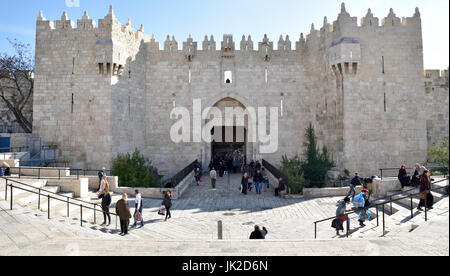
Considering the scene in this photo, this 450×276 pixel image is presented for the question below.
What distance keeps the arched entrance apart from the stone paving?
327 inches

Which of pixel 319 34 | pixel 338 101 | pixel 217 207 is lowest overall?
pixel 217 207

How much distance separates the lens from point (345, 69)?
1669 centimetres

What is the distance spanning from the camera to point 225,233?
8.53m

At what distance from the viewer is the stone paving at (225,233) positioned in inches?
217

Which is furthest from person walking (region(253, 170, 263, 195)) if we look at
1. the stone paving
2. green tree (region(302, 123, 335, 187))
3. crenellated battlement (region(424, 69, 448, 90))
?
crenellated battlement (region(424, 69, 448, 90))

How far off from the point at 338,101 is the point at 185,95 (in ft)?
34.1

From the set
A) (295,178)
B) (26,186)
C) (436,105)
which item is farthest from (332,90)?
(26,186)

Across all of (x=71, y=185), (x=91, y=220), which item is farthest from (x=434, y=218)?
(x=71, y=185)

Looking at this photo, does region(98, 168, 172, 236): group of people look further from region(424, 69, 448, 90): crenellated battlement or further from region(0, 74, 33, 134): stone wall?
region(424, 69, 448, 90): crenellated battlement

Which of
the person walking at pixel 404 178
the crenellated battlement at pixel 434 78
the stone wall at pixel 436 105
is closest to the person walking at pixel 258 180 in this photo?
the person walking at pixel 404 178

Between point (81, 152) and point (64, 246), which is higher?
point (81, 152)

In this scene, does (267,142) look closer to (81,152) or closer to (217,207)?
(217,207)

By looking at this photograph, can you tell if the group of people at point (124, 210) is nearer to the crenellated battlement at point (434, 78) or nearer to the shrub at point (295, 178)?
the shrub at point (295, 178)

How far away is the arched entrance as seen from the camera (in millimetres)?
21234
